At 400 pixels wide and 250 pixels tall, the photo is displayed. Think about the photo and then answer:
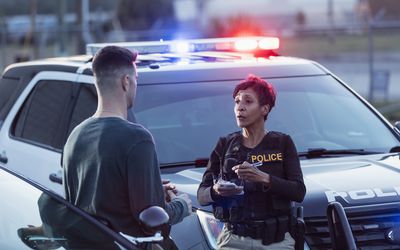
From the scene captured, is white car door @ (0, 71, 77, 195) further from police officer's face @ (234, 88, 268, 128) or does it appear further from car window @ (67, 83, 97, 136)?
police officer's face @ (234, 88, 268, 128)

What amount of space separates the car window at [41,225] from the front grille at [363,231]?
4.13 ft

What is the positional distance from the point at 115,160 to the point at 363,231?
56.1 inches

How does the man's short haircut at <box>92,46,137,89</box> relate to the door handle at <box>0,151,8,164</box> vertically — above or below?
above

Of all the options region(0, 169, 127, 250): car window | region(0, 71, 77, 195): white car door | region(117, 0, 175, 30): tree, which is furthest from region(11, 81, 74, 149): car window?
region(117, 0, 175, 30): tree

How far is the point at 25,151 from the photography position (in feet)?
20.8

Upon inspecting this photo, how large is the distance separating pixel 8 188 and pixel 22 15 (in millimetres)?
47911

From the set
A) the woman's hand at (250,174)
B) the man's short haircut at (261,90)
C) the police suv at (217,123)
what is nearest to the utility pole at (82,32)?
the police suv at (217,123)

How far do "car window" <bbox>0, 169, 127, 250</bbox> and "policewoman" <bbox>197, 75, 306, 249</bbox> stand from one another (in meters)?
0.73

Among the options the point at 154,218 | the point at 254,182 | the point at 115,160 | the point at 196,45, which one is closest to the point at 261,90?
the point at 254,182

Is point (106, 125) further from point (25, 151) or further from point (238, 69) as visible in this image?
point (25, 151)

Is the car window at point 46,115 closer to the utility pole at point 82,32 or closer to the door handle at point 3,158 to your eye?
the door handle at point 3,158

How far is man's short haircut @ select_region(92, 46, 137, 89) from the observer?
11.9 ft

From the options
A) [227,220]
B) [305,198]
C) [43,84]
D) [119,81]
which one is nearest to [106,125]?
[119,81]

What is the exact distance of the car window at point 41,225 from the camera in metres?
3.37
